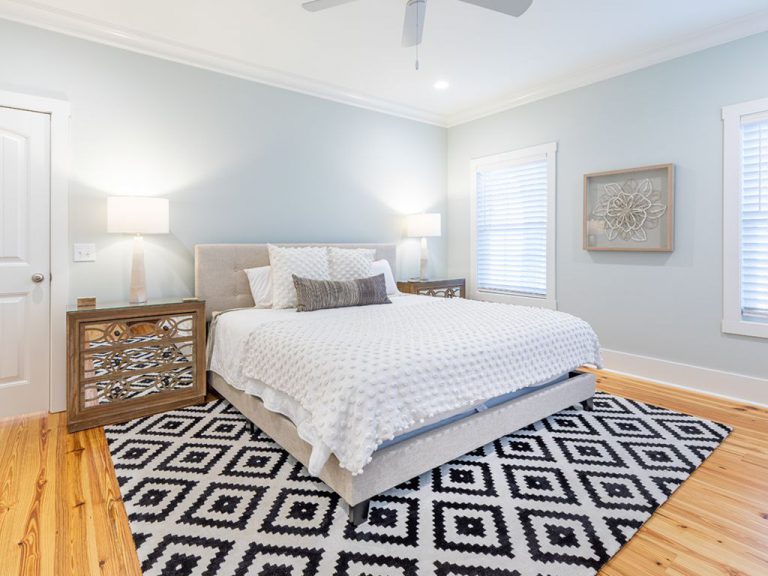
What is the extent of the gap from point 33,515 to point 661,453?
3019 millimetres

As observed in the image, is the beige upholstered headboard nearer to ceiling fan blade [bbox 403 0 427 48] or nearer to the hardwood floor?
the hardwood floor

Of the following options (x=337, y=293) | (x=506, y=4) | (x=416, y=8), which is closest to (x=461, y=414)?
(x=337, y=293)

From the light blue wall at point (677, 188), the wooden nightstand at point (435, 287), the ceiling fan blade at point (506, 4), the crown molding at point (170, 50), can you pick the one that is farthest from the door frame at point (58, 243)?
the light blue wall at point (677, 188)

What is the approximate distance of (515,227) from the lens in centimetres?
468

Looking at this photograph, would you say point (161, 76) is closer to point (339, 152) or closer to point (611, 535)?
point (339, 152)

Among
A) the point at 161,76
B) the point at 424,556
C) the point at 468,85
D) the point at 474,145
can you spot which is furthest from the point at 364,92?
the point at 424,556

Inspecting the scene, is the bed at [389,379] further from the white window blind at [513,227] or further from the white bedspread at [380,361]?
the white window blind at [513,227]

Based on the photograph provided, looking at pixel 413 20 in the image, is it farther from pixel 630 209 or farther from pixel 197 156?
pixel 630 209

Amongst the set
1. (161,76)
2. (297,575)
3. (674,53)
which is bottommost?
(297,575)

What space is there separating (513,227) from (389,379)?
133 inches

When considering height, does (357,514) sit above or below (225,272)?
below

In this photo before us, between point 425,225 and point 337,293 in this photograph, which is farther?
point 425,225

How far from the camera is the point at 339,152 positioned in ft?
14.4

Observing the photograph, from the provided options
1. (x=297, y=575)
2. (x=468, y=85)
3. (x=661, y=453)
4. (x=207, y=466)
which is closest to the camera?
(x=297, y=575)
